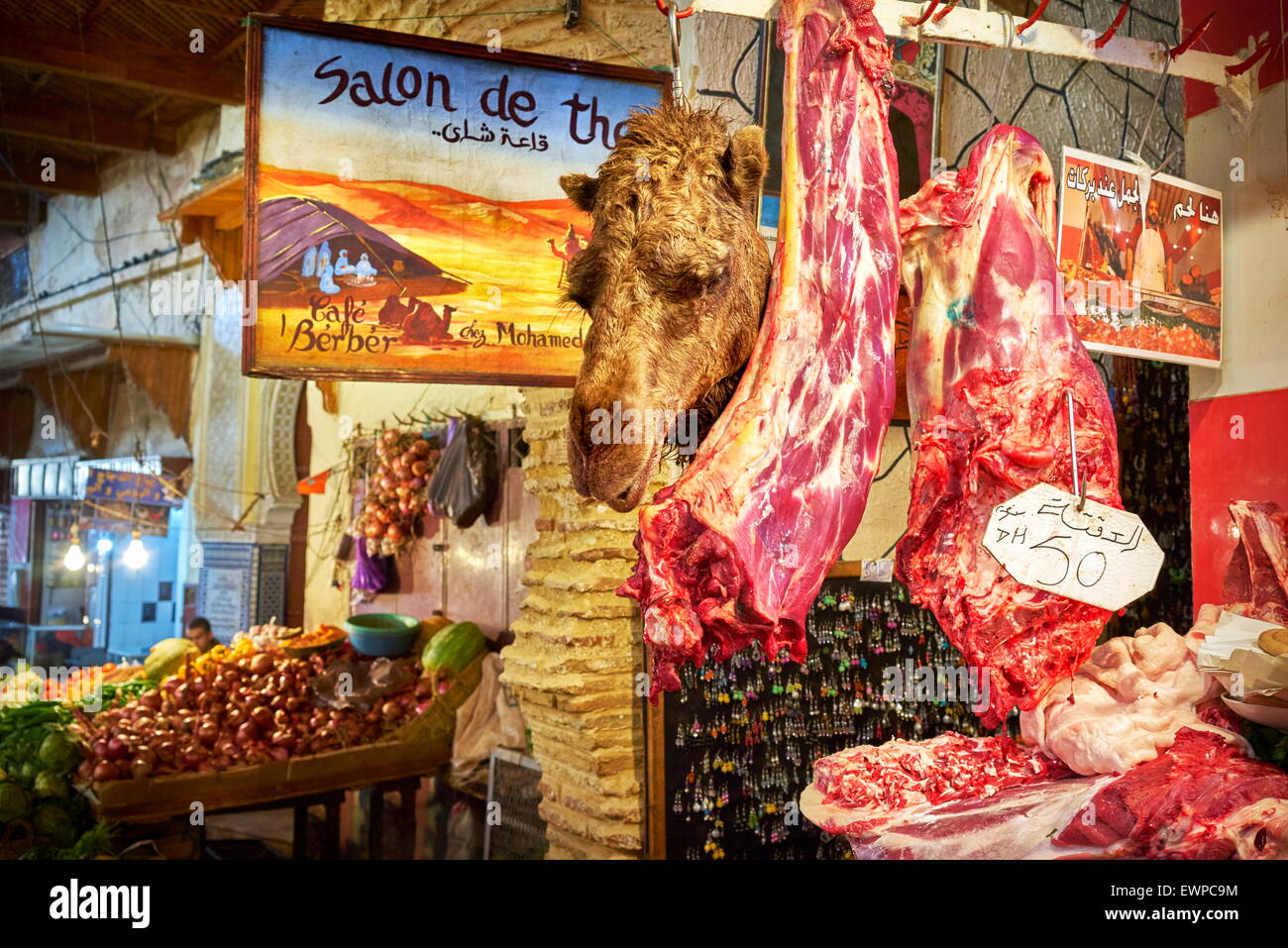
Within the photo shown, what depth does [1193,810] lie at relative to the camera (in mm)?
1453

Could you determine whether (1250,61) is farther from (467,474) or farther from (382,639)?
(382,639)

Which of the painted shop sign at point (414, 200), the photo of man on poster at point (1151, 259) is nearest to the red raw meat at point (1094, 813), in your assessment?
the photo of man on poster at point (1151, 259)

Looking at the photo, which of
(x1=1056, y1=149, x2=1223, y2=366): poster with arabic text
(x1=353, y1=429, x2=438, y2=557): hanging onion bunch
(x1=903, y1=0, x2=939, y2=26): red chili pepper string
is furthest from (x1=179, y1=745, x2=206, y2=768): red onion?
(x1=903, y1=0, x2=939, y2=26): red chili pepper string

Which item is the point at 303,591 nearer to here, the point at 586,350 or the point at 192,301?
the point at 192,301

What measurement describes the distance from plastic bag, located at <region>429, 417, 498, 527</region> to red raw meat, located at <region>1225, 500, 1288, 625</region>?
14.6ft

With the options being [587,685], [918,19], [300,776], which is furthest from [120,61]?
[918,19]

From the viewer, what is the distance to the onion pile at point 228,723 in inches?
183

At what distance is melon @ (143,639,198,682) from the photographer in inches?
255

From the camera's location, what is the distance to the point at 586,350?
138 cm

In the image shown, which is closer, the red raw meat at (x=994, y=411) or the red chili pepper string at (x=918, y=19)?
the red raw meat at (x=994, y=411)

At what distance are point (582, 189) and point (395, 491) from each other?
5870 millimetres

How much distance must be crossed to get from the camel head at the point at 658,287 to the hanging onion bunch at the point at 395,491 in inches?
220

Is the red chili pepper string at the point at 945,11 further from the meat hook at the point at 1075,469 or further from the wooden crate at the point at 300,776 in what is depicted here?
the wooden crate at the point at 300,776

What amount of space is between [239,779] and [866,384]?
14.8ft
